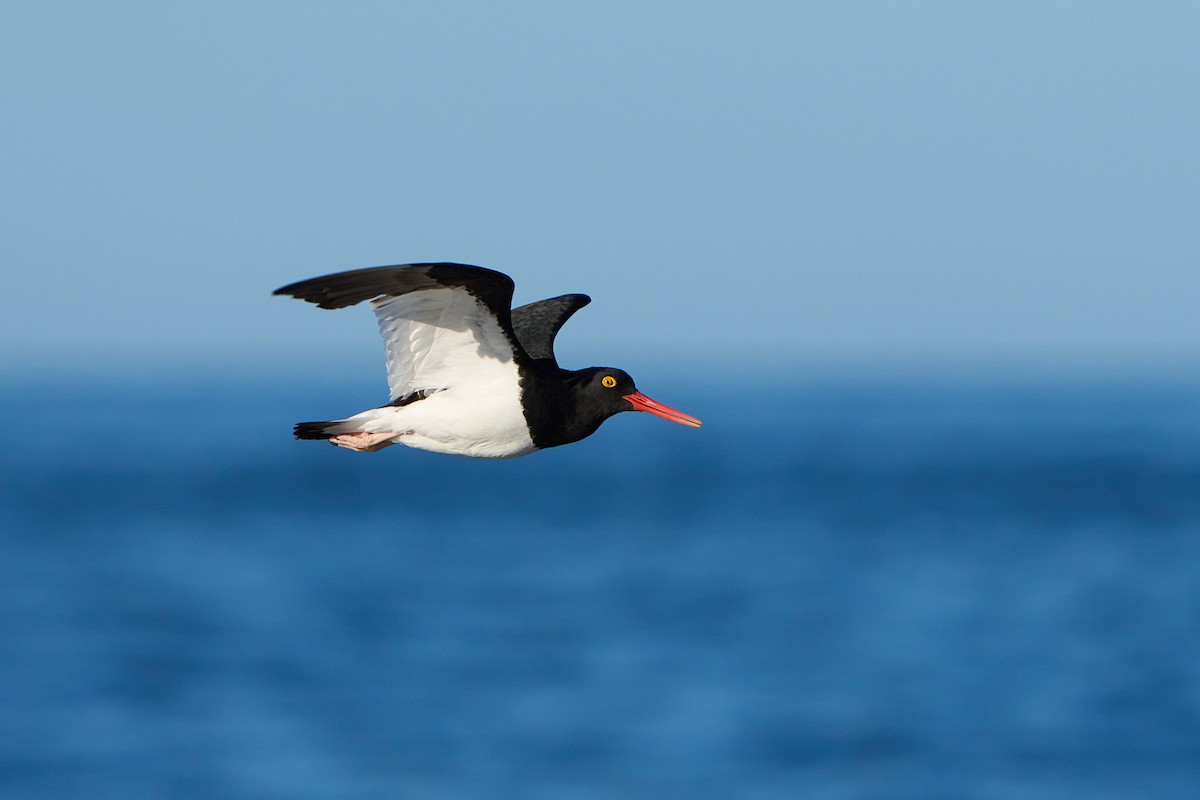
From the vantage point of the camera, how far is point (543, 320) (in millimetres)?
14172

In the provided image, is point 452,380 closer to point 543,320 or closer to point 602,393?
point 602,393

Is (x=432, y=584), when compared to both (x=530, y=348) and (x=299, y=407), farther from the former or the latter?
(x=299, y=407)

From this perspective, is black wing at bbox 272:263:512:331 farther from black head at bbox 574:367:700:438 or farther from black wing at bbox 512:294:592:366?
black wing at bbox 512:294:592:366

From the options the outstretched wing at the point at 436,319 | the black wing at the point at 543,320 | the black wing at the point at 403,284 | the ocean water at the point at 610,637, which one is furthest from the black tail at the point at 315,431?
the ocean water at the point at 610,637

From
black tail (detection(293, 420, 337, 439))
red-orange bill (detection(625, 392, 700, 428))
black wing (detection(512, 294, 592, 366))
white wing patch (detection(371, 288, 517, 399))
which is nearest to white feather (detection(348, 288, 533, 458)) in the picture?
white wing patch (detection(371, 288, 517, 399))

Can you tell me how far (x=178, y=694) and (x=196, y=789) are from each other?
684 cm

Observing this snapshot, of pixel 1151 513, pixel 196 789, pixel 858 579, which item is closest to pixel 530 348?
pixel 196 789

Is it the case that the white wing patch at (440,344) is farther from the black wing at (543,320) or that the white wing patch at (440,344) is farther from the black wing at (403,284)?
the black wing at (543,320)

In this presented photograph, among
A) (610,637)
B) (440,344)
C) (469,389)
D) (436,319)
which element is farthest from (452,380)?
(610,637)

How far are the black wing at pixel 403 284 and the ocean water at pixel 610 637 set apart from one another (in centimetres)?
2069

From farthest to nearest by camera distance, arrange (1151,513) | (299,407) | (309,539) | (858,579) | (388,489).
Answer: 1. (299,407)
2. (388,489)
3. (1151,513)
4. (309,539)
5. (858,579)

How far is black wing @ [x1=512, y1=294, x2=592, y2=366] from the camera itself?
45.3ft

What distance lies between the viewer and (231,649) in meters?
41.2

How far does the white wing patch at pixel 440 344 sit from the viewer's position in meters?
11.9
